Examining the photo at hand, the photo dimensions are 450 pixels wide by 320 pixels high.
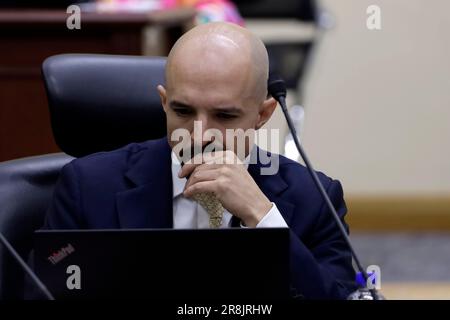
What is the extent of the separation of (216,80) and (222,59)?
0.04 meters

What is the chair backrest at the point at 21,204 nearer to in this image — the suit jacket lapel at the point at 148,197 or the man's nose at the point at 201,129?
the suit jacket lapel at the point at 148,197

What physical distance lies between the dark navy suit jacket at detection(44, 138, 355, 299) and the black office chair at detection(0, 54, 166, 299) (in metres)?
0.17

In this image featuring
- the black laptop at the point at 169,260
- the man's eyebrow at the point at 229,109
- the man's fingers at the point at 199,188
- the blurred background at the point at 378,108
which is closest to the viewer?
the black laptop at the point at 169,260

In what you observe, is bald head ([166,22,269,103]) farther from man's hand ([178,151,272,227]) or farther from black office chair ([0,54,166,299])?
black office chair ([0,54,166,299])

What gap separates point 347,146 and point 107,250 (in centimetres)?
413

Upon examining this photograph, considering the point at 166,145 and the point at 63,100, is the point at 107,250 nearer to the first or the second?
the point at 166,145

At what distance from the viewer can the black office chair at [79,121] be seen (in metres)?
2.31

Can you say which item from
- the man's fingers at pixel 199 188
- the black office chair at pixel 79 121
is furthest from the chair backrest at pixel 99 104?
the man's fingers at pixel 199 188

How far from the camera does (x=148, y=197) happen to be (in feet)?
6.75

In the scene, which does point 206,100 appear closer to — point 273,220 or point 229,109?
point 229,109

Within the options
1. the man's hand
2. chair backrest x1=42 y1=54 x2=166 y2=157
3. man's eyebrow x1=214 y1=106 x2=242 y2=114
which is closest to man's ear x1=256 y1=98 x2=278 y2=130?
man's eyebrow x1=214 y1=106 x2=242 y2=114

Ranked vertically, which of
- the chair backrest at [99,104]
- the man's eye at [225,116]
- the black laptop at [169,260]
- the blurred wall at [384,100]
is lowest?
the black laptop at [169,260]

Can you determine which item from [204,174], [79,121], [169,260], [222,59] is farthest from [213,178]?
[79,121]

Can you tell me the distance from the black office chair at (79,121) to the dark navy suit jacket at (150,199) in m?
0.17
